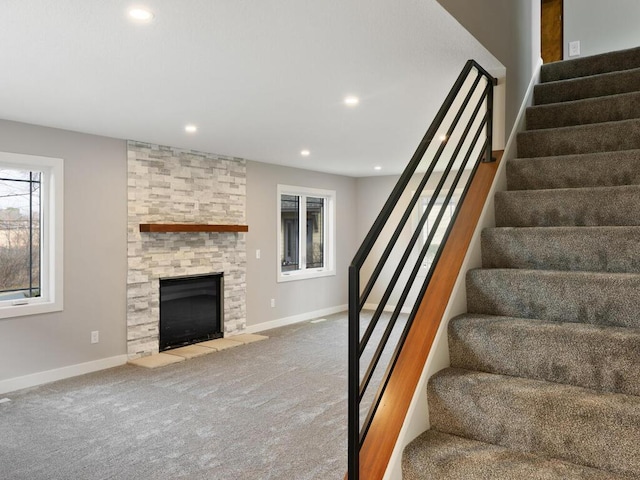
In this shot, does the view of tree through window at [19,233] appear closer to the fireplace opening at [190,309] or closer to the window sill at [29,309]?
the window sill at [29,309]

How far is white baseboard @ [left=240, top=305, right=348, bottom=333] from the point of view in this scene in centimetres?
661

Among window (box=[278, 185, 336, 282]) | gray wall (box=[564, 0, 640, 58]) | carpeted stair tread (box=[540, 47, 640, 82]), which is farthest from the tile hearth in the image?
gray wall (box=[564, 0, 640, 58])

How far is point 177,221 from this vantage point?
5.55 meters

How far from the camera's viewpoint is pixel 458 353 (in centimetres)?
190

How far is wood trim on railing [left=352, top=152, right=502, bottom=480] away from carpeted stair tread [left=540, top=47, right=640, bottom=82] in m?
1.87

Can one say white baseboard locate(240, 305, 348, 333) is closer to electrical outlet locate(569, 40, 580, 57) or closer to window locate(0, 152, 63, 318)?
window locate(0, 152, 63, 318)

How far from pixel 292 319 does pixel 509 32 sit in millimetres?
5189

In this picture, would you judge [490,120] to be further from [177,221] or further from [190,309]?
[190,309]

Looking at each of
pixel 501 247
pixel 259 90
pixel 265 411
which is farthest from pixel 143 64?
pixel 265 411

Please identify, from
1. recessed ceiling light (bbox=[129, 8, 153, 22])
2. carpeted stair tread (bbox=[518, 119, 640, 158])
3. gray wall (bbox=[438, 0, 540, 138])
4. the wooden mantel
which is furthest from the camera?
the wooden mantel

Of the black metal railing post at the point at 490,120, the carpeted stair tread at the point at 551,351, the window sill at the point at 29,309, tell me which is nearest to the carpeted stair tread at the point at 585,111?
the black metal railing post at the point at 490,120

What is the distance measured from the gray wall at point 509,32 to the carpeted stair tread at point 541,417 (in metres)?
1.65

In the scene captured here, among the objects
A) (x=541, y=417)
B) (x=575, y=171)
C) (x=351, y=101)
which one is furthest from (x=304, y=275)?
Answer: (x=541, y=417)

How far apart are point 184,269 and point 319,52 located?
3.62 m
